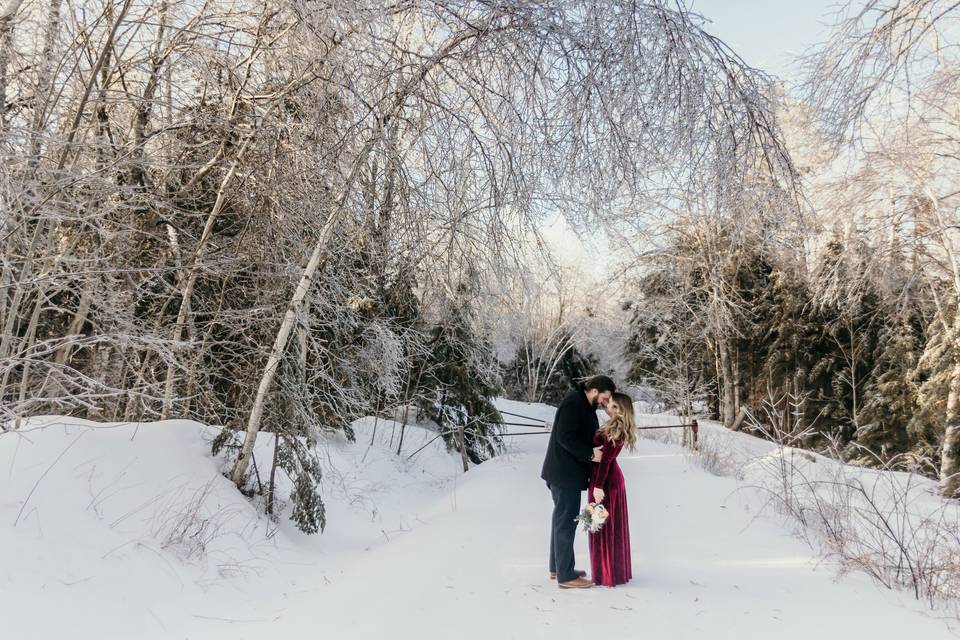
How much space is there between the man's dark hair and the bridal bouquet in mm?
819

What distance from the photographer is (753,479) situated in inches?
365

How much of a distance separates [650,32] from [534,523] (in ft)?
17.7

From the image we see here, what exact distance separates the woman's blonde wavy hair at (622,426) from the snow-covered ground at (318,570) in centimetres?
108

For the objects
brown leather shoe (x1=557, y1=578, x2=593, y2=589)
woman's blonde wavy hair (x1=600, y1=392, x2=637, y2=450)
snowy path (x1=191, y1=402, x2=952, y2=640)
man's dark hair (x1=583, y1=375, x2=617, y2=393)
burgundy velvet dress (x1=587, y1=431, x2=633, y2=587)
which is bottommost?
snowy path (x1=191, y1=402, x2=952, y2=640)

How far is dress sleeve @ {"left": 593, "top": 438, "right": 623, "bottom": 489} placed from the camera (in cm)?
461

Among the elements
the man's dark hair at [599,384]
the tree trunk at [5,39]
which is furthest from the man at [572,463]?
the tree trunk at [5,39]

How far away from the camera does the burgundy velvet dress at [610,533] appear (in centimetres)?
456

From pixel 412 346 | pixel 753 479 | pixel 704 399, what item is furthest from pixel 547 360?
pixel 753 479

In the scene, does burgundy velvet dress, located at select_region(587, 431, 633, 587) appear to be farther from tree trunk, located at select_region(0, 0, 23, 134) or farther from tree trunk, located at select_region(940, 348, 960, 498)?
tree trunk, located at select_region(940, 348, 960, 498)

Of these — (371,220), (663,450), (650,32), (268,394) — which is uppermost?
(650,32)

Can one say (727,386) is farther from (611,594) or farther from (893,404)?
(611,594)

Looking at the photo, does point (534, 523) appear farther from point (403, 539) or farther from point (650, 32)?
point (650, 32)

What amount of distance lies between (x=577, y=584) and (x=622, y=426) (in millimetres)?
1174

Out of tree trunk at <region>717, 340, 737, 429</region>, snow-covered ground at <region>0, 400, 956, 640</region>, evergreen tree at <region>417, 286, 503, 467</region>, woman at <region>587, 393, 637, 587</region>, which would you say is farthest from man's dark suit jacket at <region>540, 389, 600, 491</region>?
Answer: tree trunk at <region>717, 340, 737, 429</region>
